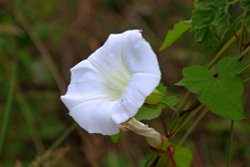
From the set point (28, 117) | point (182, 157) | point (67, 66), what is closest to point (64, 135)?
point (182, 157)

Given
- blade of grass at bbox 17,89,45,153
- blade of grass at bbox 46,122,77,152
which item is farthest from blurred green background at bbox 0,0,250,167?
blade of grass at bbox 46,122,77,152

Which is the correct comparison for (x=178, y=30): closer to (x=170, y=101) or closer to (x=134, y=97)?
(x=170, y=101)

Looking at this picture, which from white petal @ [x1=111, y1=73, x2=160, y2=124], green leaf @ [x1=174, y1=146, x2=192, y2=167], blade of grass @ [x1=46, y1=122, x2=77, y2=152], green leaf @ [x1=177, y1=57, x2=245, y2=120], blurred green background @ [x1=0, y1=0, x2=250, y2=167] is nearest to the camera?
white petal @ [x1=111, y1=73, x2=160, y2=124]

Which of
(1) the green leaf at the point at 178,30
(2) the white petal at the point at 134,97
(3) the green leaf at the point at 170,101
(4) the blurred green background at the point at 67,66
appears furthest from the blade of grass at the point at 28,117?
(2) the white petal at the point at 134,97

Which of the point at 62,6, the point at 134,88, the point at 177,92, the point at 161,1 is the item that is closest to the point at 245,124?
the point at 177,92

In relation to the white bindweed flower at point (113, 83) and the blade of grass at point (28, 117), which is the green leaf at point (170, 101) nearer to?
the white bindweed flower at point (113, 83)

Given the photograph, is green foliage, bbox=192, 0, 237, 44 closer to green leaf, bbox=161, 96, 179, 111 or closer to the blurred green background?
green leaf, bbox=161, 96, 179, 111
